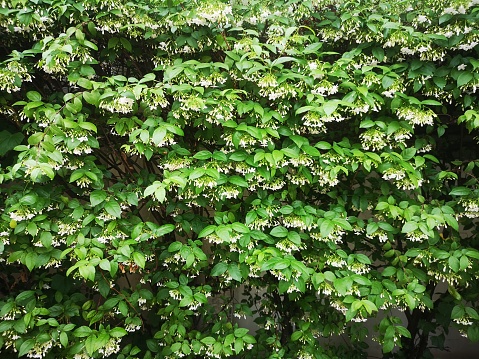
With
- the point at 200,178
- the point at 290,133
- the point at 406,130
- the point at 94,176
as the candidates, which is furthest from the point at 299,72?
the point at 94,176

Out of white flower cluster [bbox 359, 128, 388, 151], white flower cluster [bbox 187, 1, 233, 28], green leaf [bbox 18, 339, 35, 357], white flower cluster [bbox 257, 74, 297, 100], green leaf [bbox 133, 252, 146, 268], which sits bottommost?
green leaf [bbox 18, 339, 35, 357]

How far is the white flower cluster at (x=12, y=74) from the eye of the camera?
2.06 m

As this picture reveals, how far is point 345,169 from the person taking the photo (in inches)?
81.3

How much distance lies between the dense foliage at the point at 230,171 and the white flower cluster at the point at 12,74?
1cm

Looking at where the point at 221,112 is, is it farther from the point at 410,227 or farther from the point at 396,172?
the point at 410,227

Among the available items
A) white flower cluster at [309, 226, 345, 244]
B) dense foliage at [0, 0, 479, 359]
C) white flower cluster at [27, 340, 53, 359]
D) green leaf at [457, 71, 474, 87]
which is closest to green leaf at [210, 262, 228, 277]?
dense foliage at [0, 0, 479, 359]

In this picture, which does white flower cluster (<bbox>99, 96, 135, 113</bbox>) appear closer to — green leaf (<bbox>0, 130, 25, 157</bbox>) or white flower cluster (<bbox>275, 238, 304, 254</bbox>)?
green leaf (<bbox>0, 130, 25, 157</bbox>)

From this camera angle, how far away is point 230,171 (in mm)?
2293

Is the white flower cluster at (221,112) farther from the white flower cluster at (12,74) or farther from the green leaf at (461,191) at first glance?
the green leaf at (461,191)

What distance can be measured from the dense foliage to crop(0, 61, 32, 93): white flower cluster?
0.01 m

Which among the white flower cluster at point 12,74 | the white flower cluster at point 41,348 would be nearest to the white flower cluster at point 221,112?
the white flower cluster at point 12,74

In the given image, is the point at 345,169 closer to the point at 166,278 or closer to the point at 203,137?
the point at 203,137

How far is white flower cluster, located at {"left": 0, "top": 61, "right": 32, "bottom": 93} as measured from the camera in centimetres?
206

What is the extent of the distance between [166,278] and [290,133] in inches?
46.5
